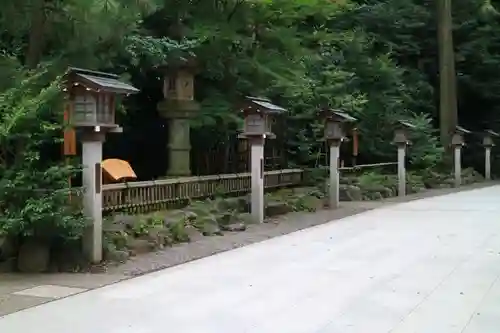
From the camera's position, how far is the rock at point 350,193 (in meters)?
18.4

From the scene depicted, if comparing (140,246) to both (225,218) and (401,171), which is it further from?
(401,171)

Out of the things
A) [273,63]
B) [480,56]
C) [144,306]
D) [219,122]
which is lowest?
[144,306]

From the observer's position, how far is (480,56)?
30.2m

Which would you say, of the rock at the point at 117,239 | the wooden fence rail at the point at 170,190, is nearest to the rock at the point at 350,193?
the wooden fence rail at the point at 170,190

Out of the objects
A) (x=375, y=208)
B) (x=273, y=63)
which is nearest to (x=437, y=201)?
(x=375, y=208)

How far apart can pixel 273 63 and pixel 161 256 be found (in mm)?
7260

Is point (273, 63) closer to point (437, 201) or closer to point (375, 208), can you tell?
point (375, 208)

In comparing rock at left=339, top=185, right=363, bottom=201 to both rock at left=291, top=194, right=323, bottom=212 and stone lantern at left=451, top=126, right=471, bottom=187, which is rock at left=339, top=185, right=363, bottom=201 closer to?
rock at left=291, top=194, right=323, bottom=212

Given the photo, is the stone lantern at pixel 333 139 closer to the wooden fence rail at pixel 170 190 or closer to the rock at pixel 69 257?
the wooden fence rail at pixel 170 190

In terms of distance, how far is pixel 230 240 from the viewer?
36.7 ft

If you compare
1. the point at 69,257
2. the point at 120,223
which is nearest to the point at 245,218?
the point at 120,223

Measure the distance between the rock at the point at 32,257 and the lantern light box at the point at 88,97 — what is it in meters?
1.53

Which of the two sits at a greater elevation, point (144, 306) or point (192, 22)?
point (192, 22)

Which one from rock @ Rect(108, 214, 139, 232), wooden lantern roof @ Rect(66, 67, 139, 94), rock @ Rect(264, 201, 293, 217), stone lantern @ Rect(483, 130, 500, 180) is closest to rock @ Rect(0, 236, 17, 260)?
rock @ Rect(108, 214, 139, 232)
